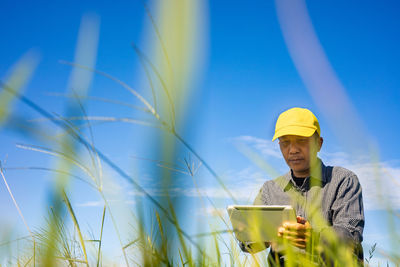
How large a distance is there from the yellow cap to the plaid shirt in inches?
9.1

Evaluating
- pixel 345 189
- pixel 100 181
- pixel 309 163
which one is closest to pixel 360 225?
pixel 345 189

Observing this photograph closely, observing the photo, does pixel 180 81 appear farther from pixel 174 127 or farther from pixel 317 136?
pixel 317 136

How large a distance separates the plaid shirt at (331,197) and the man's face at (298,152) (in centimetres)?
8

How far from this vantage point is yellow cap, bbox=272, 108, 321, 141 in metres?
2.05

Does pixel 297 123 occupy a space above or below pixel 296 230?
above

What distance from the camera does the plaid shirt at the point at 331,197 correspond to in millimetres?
1820

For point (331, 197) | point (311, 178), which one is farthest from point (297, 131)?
point (331, 197)

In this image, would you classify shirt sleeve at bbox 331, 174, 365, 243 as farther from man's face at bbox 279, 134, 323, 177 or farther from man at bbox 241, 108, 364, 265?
man's face at bbox 279, 134, 323, 177

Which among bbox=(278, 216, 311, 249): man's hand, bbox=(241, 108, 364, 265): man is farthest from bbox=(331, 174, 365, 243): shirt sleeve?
bbox=(278, 216, 311, 249): man's hand

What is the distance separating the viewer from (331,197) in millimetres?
2016

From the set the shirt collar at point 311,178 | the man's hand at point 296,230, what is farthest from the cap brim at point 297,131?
the man's hand at point 296,230

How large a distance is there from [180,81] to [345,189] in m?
1.63

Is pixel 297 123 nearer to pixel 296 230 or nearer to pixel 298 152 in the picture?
pixel 298 152

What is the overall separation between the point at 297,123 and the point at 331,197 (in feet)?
1.39
